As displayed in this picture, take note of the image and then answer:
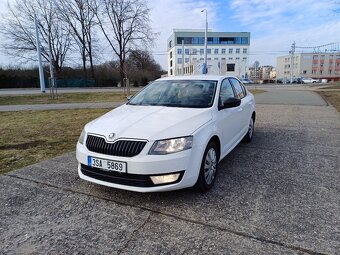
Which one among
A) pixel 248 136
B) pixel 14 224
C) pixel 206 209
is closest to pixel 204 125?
pixel 206 209

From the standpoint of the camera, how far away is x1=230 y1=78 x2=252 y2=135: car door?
523 cm

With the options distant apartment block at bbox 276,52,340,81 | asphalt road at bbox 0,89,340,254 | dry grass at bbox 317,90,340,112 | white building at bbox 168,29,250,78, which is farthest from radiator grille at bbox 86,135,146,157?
distant apartment block at bbox 276,52,340,81

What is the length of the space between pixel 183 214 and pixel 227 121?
181cm

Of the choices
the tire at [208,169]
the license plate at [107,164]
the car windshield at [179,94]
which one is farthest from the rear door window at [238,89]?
the license plate at [107,164]

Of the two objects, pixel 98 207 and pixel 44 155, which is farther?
pixel 44 155

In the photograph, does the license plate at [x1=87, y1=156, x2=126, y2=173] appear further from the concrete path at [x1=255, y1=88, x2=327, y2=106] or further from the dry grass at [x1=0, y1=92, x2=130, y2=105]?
the dry grass at [x1=0, y1=92, x2=130, y2=105]

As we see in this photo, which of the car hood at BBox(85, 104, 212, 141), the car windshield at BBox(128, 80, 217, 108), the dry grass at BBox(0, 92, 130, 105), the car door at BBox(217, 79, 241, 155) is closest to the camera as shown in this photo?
the car hood at BBox(85, 104, 212, 141)

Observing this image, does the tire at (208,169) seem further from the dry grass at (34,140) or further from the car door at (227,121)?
the dry grass at (34,140)

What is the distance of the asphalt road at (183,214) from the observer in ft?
8.30

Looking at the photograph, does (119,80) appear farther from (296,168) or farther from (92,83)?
(296,168)

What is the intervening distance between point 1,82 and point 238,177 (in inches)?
1740

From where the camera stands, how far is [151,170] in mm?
3027

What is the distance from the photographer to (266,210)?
3137mm

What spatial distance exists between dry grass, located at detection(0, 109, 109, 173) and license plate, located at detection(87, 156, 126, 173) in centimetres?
222
